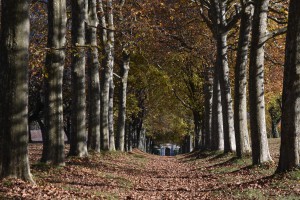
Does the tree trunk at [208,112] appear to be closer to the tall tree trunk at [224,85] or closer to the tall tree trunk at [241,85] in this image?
the tall tree trunk at [224,85]

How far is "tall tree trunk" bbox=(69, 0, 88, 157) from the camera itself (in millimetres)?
17922

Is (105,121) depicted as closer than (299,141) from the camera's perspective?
No

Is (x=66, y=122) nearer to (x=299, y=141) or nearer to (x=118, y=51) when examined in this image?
(x=118, y=51)

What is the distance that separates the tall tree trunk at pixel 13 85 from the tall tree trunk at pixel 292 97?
6.79 meters

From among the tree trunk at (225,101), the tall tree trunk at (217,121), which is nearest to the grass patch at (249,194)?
the tree trunk at (225,101)

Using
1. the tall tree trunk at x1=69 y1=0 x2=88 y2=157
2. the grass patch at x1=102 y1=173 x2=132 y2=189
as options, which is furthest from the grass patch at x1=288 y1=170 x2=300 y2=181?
the tall tree trunk at x1=69 y1=0 x2=88 y2=157

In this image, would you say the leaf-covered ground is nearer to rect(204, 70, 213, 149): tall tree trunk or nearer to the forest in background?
the forest in background

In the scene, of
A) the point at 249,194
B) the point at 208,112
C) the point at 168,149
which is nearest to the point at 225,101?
the point at 208,112

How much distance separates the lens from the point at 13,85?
9.41 metres

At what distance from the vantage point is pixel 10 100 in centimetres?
943

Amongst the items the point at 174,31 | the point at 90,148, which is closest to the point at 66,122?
the point at 174,31

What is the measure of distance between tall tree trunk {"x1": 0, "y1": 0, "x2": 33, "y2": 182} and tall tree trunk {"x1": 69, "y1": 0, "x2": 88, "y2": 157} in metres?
8.33

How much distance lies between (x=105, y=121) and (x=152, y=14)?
22.9ft

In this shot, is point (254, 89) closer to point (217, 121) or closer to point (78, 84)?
point (78, 84)
